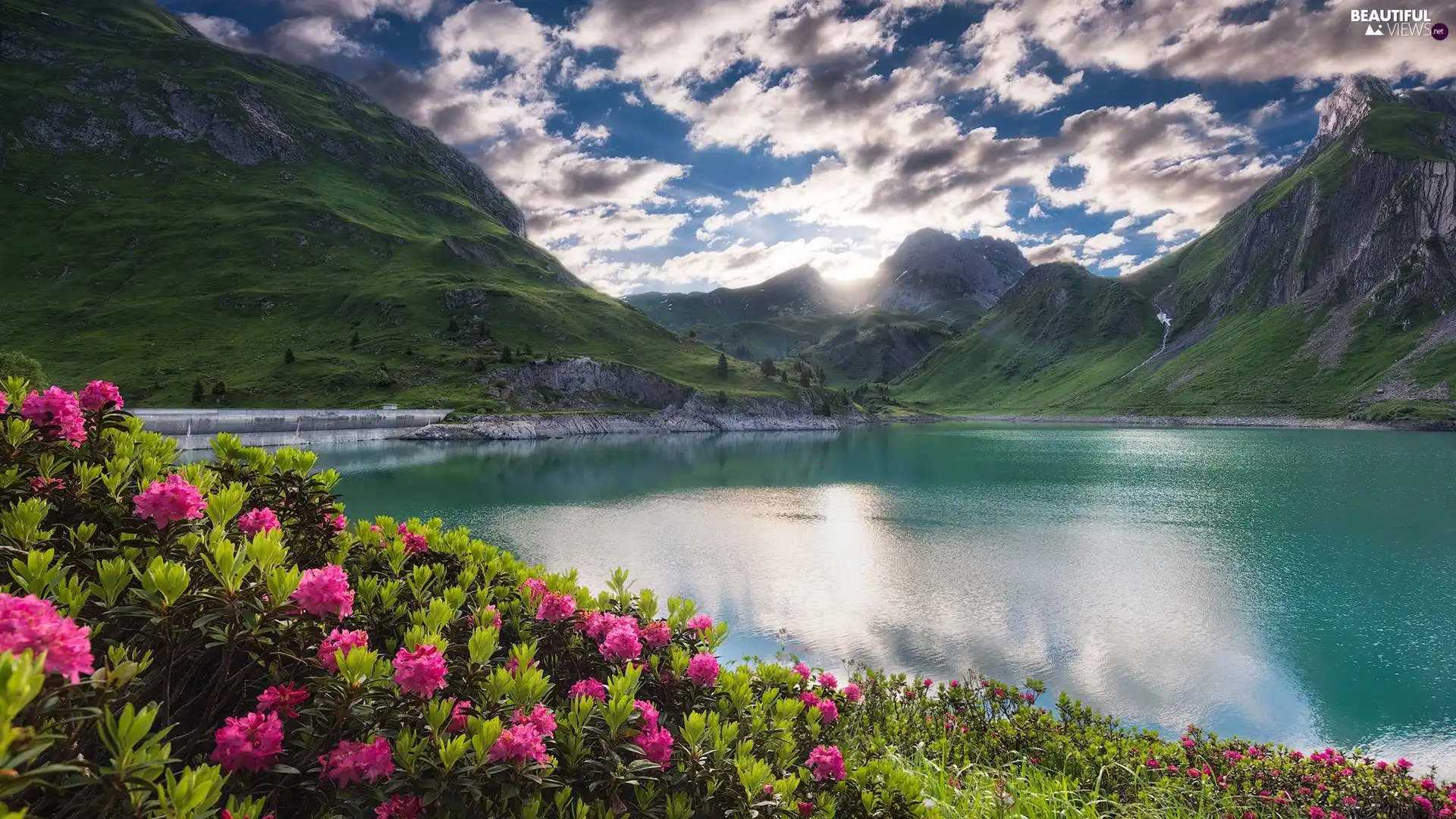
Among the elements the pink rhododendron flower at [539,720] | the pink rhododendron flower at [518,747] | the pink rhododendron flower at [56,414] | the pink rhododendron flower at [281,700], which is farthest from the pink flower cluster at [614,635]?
the pink rhododendron flower at [56,414]

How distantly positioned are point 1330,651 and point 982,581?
43.0 ft

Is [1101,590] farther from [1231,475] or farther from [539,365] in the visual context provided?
[539,365]

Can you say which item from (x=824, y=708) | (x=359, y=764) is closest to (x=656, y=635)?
(x=824, y=708)

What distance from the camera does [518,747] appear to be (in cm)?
429

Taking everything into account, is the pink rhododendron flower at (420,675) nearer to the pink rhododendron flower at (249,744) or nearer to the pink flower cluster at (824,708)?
the pink rhododendron flower at (249,744)

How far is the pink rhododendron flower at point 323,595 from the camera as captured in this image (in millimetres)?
4367

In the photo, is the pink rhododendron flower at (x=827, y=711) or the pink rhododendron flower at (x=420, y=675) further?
the pink rhododendron flower at (x=827, y=711)

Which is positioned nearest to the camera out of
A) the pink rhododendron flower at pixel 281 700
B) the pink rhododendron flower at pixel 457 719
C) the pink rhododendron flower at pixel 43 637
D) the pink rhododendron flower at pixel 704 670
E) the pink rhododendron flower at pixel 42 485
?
the pink rhododendron flower at pixel 43 637

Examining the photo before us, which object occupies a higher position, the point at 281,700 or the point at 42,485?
the point at 42,485

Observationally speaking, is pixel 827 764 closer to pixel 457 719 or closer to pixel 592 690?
pixel 592 690

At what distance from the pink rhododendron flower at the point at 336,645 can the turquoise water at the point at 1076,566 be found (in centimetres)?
2016

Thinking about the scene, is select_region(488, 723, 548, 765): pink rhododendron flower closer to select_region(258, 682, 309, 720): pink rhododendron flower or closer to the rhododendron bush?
the rhododendron bush

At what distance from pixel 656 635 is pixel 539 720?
8.14 ft

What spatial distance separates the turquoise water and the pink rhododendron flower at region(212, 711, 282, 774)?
20.6m
